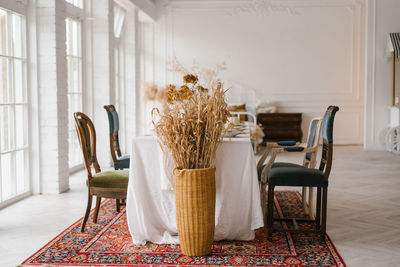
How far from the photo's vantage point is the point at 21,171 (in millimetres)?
5109

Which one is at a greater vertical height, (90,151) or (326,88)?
(326,88)

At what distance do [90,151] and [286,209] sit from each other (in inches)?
81.3

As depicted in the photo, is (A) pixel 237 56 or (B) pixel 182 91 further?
(A) pixel 237 56

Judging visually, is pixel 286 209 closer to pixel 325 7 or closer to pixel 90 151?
pixel 90 151

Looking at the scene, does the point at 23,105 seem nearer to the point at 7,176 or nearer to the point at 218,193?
the point at 7,176

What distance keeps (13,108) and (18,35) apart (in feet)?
2.63

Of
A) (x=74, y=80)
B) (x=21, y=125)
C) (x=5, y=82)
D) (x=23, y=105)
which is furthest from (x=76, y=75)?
(x=5, y=82)

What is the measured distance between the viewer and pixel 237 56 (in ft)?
34.9

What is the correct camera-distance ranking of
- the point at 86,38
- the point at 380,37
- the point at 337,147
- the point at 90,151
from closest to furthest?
the point at 90,151 < the point at 86,38 < the point at 380,37 < the point at 337,147

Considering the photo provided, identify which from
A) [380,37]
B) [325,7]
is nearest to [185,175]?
[380,37]

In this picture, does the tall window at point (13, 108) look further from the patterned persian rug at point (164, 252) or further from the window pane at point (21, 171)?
the patterned persian rug at point (164, 252)

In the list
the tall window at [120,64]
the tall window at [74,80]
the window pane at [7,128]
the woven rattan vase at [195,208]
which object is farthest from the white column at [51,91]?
the tall window at [120,64]

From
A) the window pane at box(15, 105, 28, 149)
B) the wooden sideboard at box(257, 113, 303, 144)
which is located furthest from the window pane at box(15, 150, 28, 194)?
the wooden sideboard at box(257, 113, 303, 144)

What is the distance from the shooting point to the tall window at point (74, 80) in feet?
21.5
